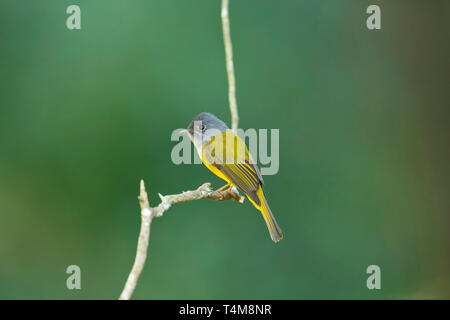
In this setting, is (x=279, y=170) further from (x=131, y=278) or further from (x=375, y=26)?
(x=131, y=278)

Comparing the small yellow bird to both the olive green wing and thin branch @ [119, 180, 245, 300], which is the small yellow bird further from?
thin branch @ [119, 180, 245, 300]

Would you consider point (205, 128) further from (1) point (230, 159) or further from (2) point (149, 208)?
(2) point (149, 208)

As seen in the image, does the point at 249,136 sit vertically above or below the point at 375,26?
below

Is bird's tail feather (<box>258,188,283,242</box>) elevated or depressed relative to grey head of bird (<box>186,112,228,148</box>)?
depressed

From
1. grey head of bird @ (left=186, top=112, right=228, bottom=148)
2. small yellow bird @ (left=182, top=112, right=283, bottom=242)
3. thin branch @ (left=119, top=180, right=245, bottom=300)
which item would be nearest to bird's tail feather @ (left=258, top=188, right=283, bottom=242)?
small yellow bird @ (left=182, top=112, right=283, bottom=242)

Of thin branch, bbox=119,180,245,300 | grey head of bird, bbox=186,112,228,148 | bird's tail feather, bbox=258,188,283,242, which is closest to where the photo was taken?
thin branch, bbox=119,180,245,300

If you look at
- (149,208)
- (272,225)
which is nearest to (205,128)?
(272,225)

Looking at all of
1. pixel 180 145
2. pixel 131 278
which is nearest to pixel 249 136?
pixel 180 145

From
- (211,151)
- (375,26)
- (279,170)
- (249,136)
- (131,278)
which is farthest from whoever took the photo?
(375,26)

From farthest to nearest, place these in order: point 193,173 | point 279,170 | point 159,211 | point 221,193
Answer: point 279,170 → point 193,173 → point 221,193 → point 159,211
